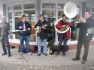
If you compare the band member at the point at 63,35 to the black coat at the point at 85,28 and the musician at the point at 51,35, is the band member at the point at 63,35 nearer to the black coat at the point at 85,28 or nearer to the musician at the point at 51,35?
the musician at the point at 51,35

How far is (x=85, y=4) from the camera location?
50.2 feet

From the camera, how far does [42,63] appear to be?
11367mm

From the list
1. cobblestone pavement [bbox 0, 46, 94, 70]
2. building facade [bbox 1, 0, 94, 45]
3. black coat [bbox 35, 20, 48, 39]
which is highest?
building facade [bbox 1, 0, 94, 45]

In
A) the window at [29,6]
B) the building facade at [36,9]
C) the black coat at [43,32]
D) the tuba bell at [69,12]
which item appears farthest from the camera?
the window at [29,6]

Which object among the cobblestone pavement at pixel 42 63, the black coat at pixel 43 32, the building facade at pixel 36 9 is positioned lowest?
the cobblestone pavement at pixel 42 63

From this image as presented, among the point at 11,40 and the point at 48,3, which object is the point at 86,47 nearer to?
the point at 48,3

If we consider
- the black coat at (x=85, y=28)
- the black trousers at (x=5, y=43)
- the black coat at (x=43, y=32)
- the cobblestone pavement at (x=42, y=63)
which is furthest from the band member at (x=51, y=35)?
the black coat at (x=85, y=28)

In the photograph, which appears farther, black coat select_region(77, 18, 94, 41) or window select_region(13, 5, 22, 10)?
window select_region(13, 5, 22, 10)

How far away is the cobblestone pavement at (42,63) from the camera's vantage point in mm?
10711

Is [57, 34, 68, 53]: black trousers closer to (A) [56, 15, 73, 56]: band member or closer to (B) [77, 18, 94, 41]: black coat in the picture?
(A) [56, 15, 73, 56]: band member

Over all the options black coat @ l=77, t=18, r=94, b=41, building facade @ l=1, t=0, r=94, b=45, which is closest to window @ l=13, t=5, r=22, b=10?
building facade @ l=1, t=0, r=94, b=45

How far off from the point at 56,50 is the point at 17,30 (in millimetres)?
2009

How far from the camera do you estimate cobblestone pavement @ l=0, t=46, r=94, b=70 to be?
10.7m

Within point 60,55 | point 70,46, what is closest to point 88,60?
point 60,55
